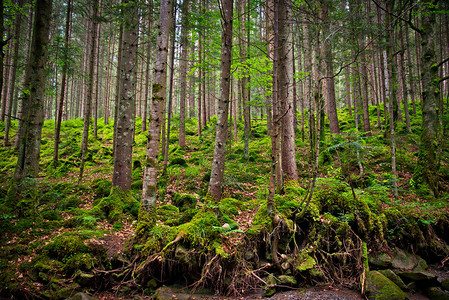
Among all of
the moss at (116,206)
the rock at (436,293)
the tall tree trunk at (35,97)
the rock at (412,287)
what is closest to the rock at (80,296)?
the moss at (116,206)

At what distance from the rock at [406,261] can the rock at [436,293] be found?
0.55m

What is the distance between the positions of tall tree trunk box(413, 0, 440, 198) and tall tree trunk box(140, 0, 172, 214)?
8.53 m

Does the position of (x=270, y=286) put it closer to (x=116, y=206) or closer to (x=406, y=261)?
(x=406, y=261)

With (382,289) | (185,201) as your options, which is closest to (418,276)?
(382,289)

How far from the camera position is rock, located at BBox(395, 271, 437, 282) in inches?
179

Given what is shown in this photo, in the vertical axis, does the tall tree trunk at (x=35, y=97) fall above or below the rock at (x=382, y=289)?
above

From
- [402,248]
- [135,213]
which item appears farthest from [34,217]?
[402,248]

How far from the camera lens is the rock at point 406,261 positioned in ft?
16.3

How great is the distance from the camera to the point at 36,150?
19.8 feet

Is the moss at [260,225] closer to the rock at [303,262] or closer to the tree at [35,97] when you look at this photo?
the rock at [303,262]

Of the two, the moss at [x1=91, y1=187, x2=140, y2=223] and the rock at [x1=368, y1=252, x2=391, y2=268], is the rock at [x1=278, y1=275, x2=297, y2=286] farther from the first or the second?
the moss at [x1=91, y1=187, x2=140, y2=223]

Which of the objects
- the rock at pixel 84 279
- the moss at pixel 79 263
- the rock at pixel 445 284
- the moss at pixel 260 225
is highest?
the moss at pixel 260 225

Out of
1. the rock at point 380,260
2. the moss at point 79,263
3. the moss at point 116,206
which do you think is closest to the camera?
the moss at point 79,263

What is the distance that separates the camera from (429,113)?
24.5ft
